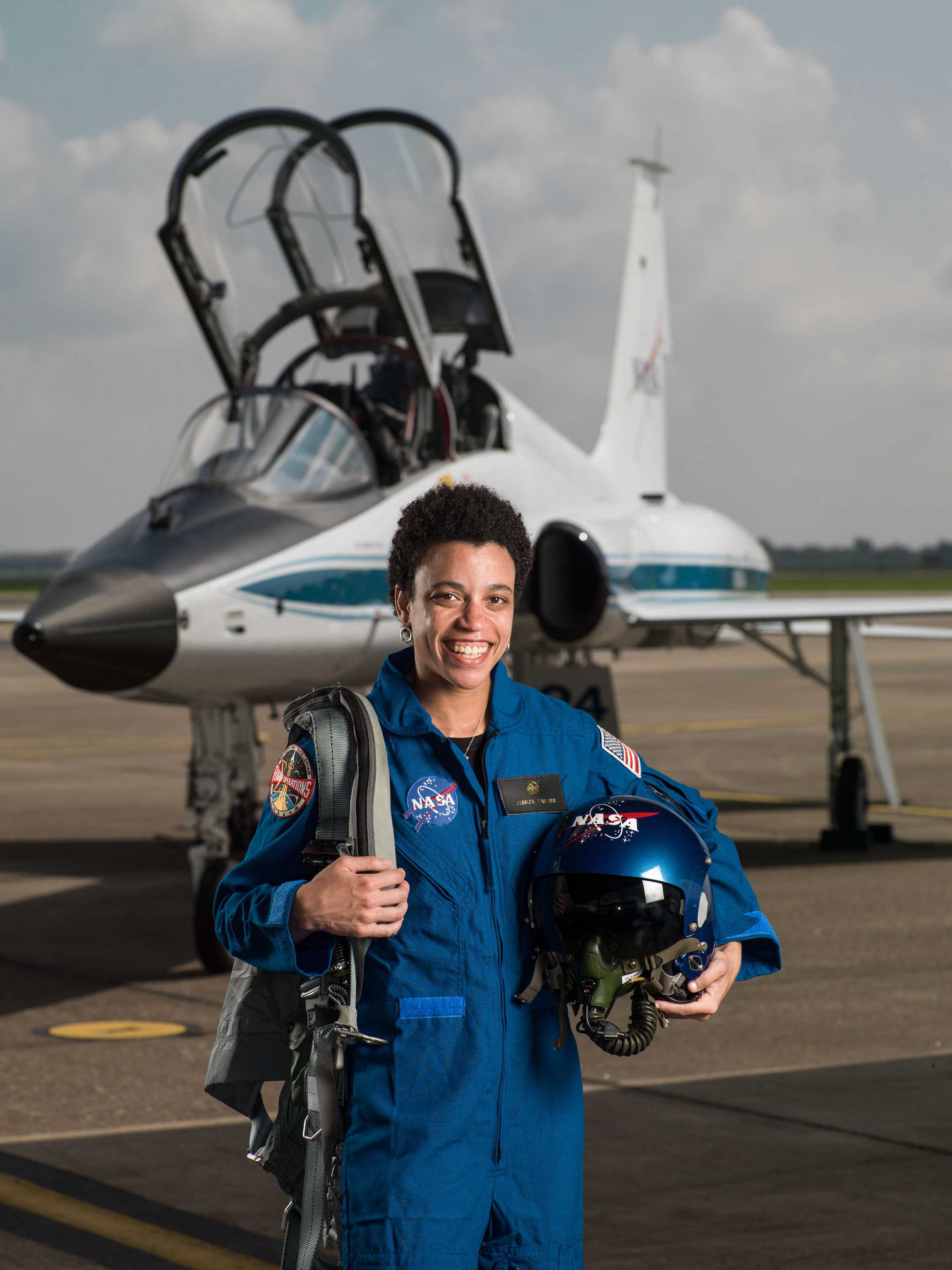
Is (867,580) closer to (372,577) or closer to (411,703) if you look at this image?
(372,577)

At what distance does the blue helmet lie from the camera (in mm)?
2951

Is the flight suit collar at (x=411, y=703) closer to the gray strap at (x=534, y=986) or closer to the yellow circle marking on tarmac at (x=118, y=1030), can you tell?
the gray strap at (x=534, y=986)

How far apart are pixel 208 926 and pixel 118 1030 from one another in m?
1.22

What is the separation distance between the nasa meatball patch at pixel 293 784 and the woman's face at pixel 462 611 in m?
0.32

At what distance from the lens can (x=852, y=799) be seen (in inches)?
538

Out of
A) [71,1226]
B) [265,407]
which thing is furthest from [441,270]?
[71,1226]

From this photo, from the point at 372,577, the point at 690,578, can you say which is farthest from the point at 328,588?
the point at 690,578

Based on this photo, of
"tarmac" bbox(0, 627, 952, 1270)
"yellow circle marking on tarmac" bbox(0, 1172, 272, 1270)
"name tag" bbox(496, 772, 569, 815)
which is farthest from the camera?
"tarmac" bbox(0, 627, 952, 1270)

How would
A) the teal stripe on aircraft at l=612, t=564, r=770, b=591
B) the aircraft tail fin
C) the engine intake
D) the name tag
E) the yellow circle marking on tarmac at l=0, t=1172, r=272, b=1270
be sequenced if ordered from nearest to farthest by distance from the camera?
the name tag
the yellow circle marking on tarmac at l=0, t=1172, r=272, b=1270
the engine intake
the teal stripe on aircraft at l=612, t=564, r=770, b=591
the aircraft tail fin

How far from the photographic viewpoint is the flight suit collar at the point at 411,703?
3.06m

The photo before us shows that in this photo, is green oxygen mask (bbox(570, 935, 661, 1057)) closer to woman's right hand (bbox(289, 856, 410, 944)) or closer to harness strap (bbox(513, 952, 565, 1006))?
harness strap (bbox(513, 952, 565, 1006))

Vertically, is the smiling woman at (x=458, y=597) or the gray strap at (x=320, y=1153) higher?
the smiling woman at (x=458, y=597)

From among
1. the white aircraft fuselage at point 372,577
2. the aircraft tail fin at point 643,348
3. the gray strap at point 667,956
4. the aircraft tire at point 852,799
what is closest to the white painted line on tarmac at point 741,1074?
the white aircraft fuselage at point 372,577

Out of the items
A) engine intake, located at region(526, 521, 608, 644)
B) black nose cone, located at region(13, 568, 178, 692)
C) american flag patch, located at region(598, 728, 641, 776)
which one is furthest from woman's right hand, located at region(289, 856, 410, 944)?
engine intake, located at region(526, 521, 608, 644)
